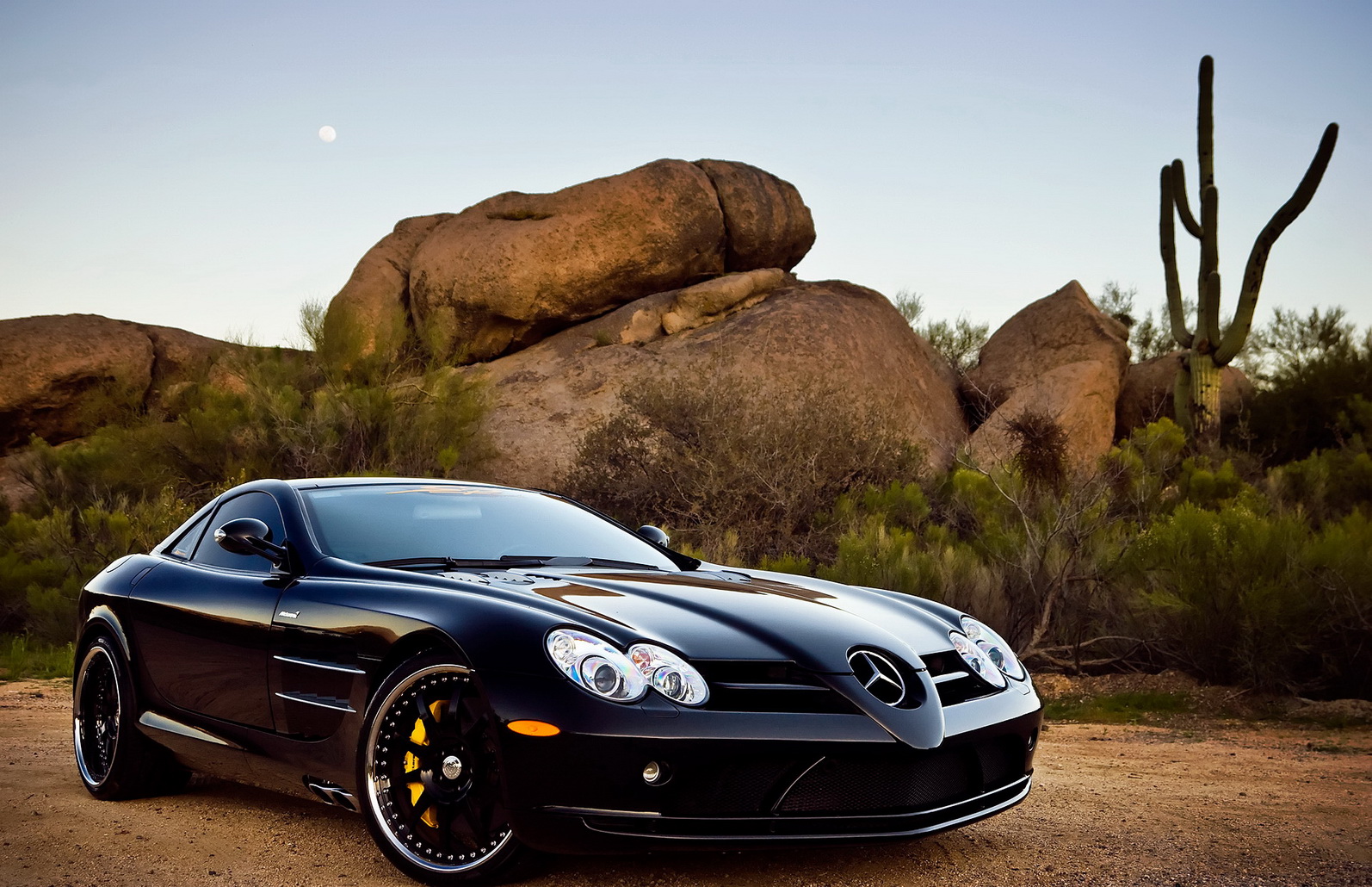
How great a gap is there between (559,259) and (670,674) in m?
20.7

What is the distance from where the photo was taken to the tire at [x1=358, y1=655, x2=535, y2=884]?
159 inches

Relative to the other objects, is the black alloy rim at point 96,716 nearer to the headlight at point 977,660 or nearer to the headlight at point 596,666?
the headlight at point 596,666

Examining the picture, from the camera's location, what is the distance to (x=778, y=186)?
27047mm

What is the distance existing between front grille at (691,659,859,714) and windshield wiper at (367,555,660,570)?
4.30 feet

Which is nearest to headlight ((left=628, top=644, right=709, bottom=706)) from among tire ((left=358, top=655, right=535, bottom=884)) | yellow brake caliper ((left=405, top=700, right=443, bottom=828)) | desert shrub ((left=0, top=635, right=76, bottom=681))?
tire ((left=358, top=655, right=535, bottom=884))

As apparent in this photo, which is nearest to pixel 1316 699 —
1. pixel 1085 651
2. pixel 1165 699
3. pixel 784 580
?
pixel 1165 699

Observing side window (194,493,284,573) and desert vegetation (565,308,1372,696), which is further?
desert vegetation (565,308,1372,696)

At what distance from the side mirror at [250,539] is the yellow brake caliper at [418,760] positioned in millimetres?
Answer: 1193

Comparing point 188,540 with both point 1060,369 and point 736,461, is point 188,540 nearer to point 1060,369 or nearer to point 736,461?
point 736,461

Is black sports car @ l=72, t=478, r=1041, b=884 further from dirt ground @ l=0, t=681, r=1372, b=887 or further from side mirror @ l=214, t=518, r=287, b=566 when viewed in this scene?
dirt ground @ l=0, t=681, r=1372, b=887

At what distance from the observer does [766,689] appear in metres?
4.00

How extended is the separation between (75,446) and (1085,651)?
1603cm

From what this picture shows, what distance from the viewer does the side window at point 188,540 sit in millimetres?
6059

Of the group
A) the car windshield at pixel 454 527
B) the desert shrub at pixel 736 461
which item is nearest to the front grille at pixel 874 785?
the car windshield at pixel 454 527
